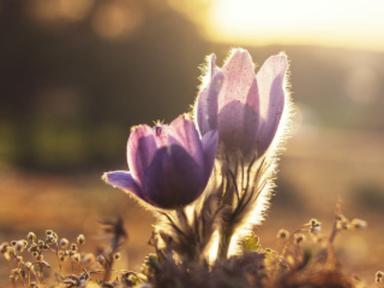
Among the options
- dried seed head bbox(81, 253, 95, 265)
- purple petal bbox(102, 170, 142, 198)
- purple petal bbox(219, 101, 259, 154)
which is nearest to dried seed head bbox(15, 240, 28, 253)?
dried seed head bbox(81, 253, 95, 265)

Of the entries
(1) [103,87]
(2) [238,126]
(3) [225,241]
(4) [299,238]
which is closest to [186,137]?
(2) [238,126]

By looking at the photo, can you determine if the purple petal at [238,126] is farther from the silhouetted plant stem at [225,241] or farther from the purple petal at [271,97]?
the silhouetted plant stem at [225,241]

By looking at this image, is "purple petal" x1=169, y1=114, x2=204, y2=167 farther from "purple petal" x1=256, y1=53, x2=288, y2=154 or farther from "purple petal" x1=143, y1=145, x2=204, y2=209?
"purple petal" x1=256, y1=53, x2=288, y2=154

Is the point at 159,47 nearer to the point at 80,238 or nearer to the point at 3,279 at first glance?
the point at 3,279

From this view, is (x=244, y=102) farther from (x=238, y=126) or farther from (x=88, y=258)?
(x=88, y=258)

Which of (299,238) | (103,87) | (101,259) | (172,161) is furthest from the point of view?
(103,87)

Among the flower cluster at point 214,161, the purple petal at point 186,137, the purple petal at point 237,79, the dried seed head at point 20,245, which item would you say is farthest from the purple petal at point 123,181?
the dried seed head at point 20,245
